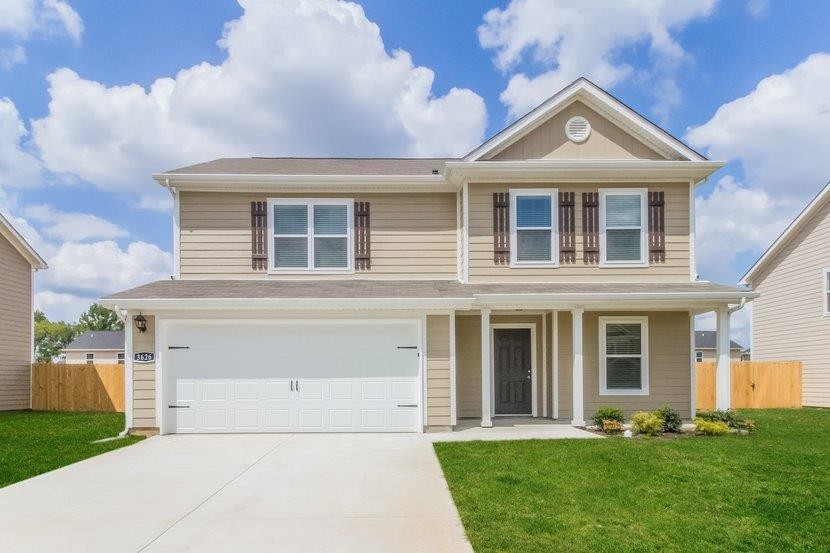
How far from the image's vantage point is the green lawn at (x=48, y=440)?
8719 millimetres

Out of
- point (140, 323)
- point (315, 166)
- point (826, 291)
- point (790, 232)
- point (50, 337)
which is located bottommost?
point (50, 337)

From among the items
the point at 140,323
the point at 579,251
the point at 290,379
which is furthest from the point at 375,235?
the point at 140,323

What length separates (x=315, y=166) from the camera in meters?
14.5

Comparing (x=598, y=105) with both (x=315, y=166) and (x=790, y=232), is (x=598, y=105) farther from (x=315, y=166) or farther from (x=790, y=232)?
(x=790, y=232)

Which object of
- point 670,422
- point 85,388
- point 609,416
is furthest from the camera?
point 85,388

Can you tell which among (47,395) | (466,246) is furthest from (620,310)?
(47,395)

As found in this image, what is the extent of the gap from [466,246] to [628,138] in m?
4.30

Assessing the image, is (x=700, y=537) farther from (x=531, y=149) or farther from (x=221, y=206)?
(x=221, y=206)

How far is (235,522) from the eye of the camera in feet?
19.1

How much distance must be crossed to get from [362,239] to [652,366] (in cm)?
687

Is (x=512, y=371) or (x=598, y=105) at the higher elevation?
(x=598, y=105)

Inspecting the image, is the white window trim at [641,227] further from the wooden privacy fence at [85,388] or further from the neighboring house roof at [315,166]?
the wooden privacy fence at [85,388]

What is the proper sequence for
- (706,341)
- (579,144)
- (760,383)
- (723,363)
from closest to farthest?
1. (723,363)
2. (579,144)
3. (760,383)
4. (706,341)

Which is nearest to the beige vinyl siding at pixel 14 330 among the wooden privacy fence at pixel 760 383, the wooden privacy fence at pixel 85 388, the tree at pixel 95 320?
the wooden privacy fence at pixel 85 388
